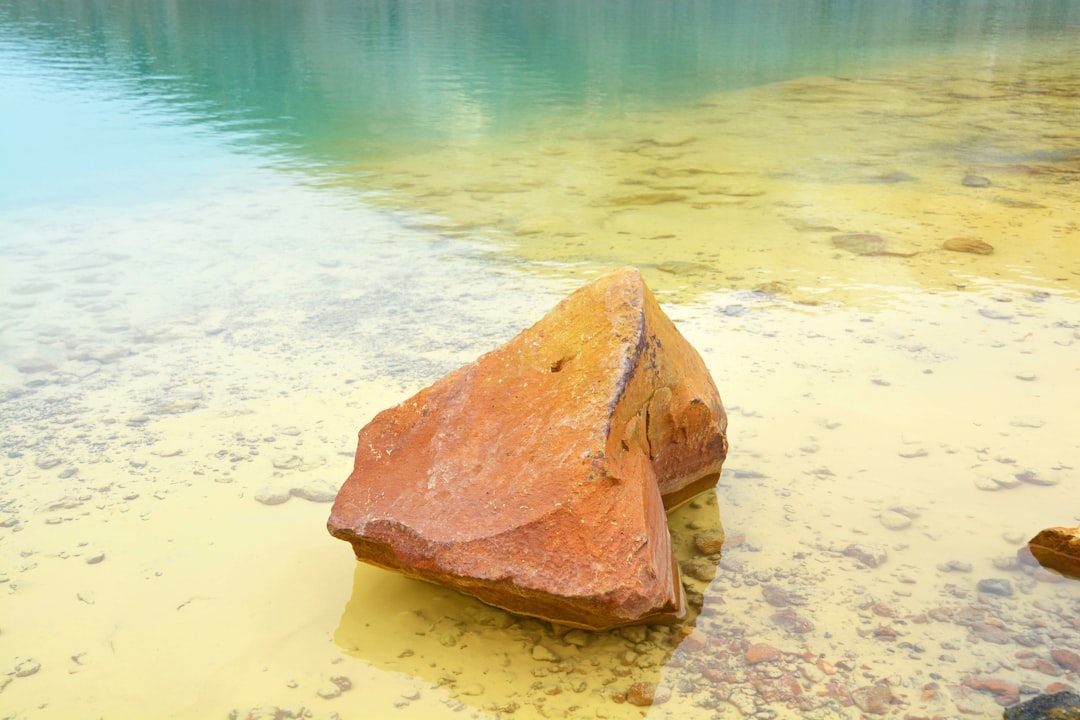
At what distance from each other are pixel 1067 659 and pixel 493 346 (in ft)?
9.34

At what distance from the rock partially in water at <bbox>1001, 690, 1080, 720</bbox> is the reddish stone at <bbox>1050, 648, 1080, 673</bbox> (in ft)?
0.80

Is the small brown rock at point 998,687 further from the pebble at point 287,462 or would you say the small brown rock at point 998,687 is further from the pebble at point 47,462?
the pebble at point 47,462

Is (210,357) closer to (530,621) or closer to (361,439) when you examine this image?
(361,439)

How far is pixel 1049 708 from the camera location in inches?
85.1

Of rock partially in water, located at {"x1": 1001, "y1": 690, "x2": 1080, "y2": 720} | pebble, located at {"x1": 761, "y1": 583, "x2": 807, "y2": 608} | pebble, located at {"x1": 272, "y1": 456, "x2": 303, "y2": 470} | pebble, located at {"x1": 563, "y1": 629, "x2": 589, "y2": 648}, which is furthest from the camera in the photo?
pebble, located at {"x1": 272, "y1": 456, "x2": 303, "y2": 470}

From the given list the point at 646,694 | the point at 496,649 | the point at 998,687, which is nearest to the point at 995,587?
the point at 998,687

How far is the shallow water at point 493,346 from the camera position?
2545 mm

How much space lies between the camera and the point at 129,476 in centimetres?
354

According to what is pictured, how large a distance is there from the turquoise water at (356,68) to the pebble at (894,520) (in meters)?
7.18

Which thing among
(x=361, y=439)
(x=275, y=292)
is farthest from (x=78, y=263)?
(x=361, y=439)

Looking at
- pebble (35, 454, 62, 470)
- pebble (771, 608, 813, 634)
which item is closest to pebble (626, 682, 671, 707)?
pebble (771, 608, 813, 634)

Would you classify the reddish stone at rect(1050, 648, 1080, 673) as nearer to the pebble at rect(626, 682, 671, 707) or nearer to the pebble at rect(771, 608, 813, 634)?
the pebble at rect(771, 608, 813, 634)

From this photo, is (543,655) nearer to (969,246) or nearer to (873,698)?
(873,698)

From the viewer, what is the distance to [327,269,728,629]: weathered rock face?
249 centimetres
